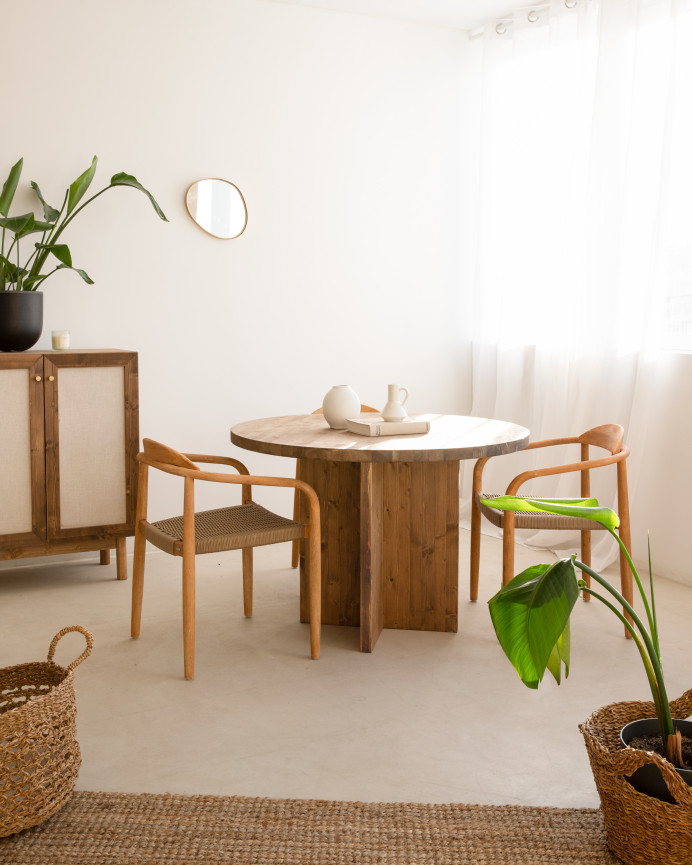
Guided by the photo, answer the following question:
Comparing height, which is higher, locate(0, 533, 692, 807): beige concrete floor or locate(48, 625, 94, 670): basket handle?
locate(48, 625, 94, 670): basket handle

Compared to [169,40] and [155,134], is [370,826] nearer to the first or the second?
[155,134]

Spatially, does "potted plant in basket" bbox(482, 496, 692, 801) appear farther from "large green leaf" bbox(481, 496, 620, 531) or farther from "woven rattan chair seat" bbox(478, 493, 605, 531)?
"woven rattan chair seat" bbox(478, 493, 605, 531)

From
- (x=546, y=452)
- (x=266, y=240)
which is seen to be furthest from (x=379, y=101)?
(x=546, y=452)

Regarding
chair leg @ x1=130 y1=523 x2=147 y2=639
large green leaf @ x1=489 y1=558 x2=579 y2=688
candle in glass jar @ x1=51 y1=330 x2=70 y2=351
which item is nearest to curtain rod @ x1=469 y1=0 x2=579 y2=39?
candle in glass jar @ x1=51 y1=330 x2=70 y2=351

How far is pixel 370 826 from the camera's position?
6.40 ft

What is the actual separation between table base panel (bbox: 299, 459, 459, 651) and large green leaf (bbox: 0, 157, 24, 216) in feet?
5.41

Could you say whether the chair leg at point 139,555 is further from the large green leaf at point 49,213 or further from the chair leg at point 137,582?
the large green leaf at point 49,213

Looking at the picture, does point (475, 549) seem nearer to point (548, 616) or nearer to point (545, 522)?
point (545, 522)

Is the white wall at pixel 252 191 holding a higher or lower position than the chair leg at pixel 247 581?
higher

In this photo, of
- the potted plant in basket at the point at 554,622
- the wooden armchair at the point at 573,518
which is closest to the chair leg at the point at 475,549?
the wooden armchair at the point at 573,518

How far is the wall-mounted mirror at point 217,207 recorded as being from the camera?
420cm

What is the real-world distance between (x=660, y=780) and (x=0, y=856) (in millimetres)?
1342

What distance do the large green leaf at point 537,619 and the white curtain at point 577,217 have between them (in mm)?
2287

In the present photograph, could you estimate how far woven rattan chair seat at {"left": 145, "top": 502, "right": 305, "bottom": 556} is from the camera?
9.14 ft
